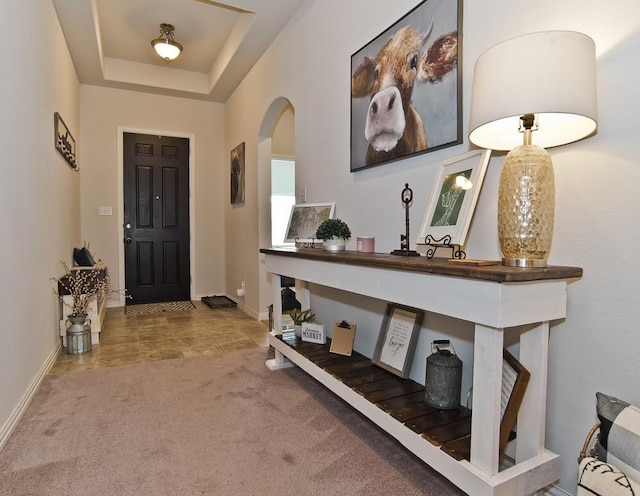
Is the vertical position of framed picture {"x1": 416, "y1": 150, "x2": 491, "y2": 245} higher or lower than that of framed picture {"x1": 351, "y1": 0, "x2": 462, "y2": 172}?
lower

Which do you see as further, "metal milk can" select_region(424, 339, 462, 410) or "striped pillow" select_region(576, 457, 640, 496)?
"metal milk can" select_region(424, 339, 462, 410)

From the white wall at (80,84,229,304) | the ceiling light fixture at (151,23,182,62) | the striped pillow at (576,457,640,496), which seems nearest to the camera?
the striped pillow at (576,457,640,496)

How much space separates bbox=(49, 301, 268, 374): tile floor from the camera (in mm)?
2922

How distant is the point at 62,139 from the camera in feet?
11.0

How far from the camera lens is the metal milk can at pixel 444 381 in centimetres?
156

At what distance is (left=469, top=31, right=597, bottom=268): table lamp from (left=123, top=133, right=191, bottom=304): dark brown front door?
470cm

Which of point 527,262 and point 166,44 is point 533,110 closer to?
point 527,262

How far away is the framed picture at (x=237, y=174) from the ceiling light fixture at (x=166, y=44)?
1.14 m

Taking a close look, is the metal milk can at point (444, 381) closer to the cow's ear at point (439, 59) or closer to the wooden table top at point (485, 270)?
the wooden table top at point (485, 270)

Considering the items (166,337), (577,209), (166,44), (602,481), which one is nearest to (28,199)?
(166,337)

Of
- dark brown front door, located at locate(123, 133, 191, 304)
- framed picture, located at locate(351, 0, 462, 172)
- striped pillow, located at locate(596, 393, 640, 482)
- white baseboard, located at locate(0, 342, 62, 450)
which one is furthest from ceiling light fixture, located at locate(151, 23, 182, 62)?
striped pillow, located at locate(596, 393, 640, 482)

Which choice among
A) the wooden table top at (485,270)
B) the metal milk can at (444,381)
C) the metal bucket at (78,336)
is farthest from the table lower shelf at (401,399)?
the metal bucket at (78,336)

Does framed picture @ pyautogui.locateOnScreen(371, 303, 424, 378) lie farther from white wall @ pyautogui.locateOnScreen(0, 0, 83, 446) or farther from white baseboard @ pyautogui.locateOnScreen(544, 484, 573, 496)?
white wall @ pyautogui.locateOnScreen(0, 0, 83, 446)

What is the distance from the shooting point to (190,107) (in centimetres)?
529
